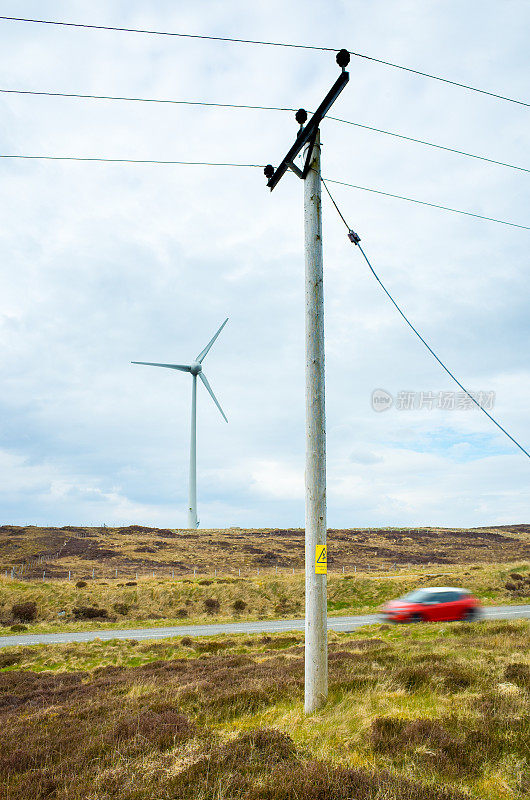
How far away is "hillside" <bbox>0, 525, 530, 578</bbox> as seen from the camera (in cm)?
5503

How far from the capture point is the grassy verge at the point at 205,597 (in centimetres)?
3472

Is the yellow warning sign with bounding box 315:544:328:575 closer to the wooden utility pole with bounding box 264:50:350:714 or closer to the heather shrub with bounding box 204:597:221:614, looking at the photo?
the wooden utility pole with bounding box 264:50:350:714

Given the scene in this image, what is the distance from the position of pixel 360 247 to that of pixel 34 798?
34.3ft

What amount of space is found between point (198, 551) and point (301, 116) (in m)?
66.6

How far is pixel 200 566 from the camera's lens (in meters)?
57.4

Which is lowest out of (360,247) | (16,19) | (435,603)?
(435,603)

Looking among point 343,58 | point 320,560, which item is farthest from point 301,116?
point 320,560

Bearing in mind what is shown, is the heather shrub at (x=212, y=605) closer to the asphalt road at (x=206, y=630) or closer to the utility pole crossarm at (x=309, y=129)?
the asphalt road at (x=206, y=630)

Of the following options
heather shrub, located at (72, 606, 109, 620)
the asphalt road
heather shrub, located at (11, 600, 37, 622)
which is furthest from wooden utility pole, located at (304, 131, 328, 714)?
heather shrub, located at (11, 600, 37, 622)

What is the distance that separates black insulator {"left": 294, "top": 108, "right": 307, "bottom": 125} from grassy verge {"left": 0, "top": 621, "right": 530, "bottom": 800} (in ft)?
30.6

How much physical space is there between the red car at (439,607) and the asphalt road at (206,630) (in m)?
3.75

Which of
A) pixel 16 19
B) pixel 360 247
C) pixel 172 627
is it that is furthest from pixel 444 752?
pixel 172 627

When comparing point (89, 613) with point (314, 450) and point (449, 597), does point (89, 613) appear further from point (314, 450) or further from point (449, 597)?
point (314, 450)

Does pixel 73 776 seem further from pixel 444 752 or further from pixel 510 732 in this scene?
pixel 510 732
